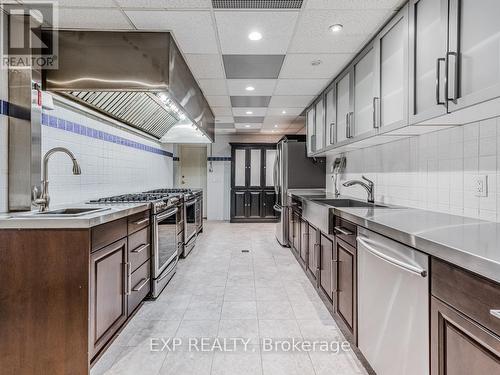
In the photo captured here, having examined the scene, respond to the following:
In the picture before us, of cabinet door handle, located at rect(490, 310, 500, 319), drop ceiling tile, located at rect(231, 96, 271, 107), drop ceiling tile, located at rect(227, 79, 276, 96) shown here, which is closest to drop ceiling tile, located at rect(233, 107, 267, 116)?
drop ceiling tile, located at rect(231, 96, 271, 107)

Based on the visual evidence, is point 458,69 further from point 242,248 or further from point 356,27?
point 242,248

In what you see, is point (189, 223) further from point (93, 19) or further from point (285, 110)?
point (93, 19)

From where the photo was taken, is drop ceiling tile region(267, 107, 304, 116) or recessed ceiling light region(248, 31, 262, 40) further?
drop ceiling tile region(267, 107, 304, 116)

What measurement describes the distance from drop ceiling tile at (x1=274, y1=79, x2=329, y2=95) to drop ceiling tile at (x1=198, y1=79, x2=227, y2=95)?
0.72 meters

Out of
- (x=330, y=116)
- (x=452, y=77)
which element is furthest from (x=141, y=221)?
(x=330, y=116)

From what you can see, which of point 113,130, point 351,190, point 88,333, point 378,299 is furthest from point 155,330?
point 351,190

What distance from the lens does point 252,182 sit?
7.54m

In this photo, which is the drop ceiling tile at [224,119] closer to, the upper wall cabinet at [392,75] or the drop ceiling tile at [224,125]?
the drop ceiling tile at [224,125]

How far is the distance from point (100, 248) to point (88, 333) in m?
0.47

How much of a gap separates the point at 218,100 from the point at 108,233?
10.5 feet

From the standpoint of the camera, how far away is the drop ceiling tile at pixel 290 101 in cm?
429

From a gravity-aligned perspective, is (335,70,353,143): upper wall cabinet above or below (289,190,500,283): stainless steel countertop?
above

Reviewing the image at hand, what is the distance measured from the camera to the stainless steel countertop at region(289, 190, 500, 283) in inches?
35.0

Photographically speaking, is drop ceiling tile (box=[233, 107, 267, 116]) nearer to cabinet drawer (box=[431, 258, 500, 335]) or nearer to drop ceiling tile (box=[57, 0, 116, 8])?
drop ceiling tile (box=[57, 0, 116, 8])
